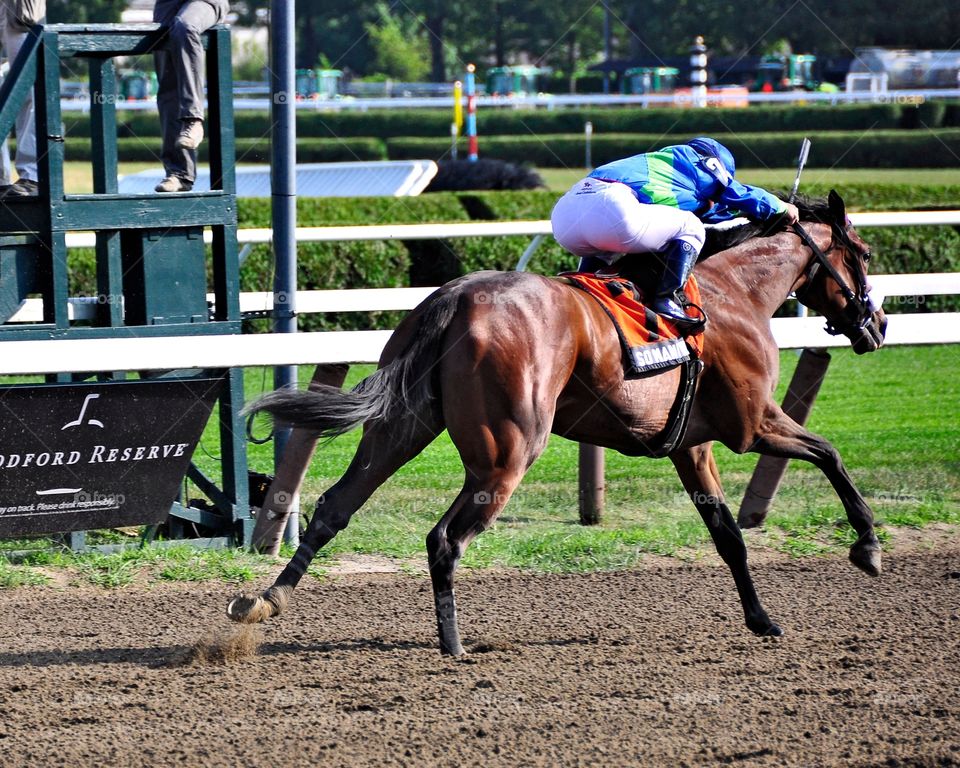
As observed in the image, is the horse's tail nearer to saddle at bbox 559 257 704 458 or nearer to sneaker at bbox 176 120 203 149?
saddle at bbox 559 257 704 458

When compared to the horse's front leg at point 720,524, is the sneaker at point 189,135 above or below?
above

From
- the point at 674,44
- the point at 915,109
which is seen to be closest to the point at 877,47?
the point at 674,44

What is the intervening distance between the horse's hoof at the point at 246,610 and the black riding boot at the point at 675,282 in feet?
5.29

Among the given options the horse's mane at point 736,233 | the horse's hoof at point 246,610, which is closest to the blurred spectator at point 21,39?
the horse's hoof at point 246,610

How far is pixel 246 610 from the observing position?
A: 422 centimetres

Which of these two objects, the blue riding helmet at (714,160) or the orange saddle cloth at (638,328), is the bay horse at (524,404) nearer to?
the orange saddle cloth at (638,328)

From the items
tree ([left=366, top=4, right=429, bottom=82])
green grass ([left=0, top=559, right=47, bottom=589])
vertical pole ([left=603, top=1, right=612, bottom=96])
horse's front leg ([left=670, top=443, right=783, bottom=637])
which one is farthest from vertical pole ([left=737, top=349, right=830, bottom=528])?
tree ([left=366, top=4, right=429, bottom=82])

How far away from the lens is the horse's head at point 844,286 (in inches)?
202

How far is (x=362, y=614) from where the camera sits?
484 centimetres

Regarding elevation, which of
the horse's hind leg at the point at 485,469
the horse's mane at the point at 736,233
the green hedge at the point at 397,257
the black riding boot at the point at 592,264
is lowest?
the green hedge at the point at 397,257

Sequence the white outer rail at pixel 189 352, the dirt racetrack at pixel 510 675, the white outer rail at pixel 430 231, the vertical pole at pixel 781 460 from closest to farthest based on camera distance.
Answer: the dirt racetrack at pixel 510 675 → the white outer rail at pixel 189 352 → the vertical pole at pixel 781 460 → the white outer rail at pixel 430 231

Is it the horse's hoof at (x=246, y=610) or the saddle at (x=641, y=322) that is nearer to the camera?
the horse's hoof at (x=246, y=610)

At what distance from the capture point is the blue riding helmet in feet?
15.4

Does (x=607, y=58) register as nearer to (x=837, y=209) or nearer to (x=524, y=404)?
(x=837, y=209)
